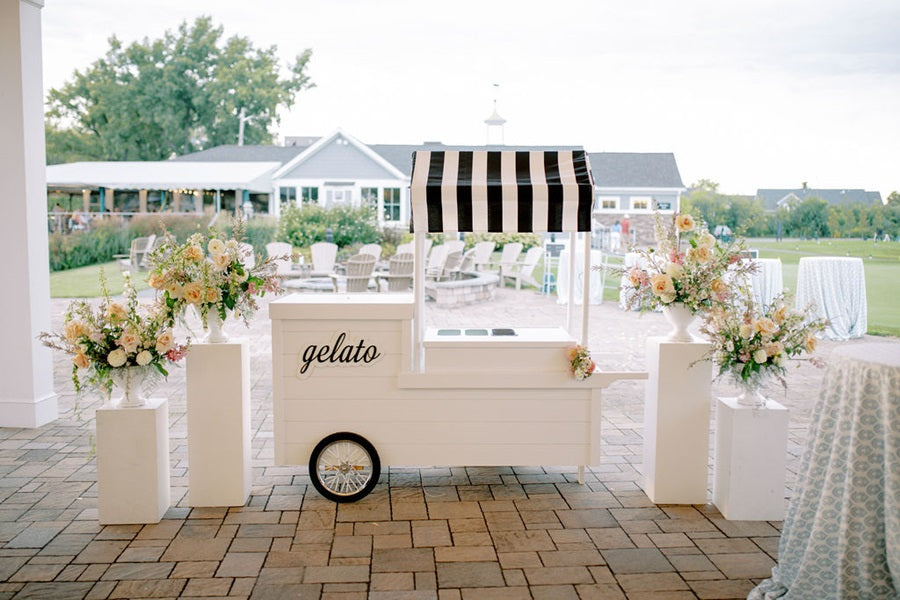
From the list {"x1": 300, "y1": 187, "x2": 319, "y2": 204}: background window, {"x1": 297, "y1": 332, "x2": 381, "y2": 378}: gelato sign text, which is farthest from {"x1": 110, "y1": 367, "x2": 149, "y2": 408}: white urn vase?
{"x1": 300, "y1": 187, "x2": 319, "y2": 204}: background window

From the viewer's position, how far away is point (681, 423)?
143 inches

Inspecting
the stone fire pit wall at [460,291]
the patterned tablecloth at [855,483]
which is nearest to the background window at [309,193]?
the stone fire pit wall at [460,291]

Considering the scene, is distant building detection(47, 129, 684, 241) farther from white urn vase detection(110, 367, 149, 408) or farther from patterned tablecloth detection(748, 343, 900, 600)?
patterned tablecloth detection(748, 343, 900, 600)

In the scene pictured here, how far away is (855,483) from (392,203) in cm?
1960

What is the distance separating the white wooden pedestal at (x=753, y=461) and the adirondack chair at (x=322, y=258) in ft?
32.2

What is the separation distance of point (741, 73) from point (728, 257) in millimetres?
8542

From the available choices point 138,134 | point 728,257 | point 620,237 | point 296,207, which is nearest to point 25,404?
point 728,257

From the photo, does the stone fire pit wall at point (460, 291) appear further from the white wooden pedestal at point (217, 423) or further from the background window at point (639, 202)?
the background window at point (639, 202)

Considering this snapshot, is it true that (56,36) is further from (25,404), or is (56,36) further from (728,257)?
(728,257)

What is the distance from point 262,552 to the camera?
3102 mm

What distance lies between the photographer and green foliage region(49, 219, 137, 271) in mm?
15609

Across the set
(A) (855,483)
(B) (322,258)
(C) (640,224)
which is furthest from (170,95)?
(A) (855,483)

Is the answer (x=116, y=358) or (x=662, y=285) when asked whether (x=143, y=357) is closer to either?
(x=116, y=358)

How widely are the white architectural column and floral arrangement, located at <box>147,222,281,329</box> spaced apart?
199 cm
